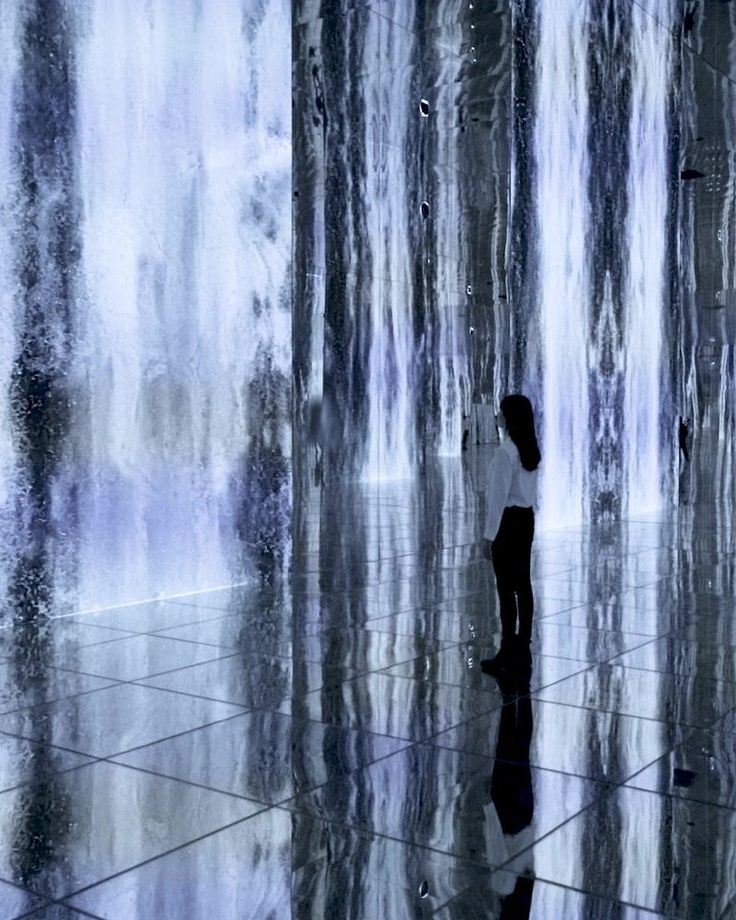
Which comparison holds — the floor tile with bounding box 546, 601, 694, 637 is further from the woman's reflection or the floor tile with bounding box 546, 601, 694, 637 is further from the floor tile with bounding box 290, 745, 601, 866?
the floor tile with bounding box 290, 745, 601, 866

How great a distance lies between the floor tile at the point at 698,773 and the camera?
431cm

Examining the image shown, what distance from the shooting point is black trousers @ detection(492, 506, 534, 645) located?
6516 millimetres

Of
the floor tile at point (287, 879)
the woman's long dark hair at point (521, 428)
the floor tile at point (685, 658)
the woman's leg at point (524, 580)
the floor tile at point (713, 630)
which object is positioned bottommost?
the floor tile at point (287, 879)

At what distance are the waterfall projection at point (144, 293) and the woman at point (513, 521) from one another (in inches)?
119

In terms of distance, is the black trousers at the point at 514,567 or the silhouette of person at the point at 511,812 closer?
the silhouette of person at the point at 511,812

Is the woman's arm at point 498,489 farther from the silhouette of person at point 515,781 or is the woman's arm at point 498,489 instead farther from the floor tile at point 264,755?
the floor tile at point 264,755

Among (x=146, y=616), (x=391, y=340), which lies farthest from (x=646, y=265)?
(x=146, y=616)

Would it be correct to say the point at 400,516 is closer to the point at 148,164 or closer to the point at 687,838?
the point at 148,164

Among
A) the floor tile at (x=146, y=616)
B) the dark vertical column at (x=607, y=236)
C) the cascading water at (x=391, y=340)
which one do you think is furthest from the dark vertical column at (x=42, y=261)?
the cascading water at (x=391, y=340)

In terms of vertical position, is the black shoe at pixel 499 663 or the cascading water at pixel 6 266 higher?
the cascading water at pixel 6 266

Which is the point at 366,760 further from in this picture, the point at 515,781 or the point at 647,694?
the point at 647,694

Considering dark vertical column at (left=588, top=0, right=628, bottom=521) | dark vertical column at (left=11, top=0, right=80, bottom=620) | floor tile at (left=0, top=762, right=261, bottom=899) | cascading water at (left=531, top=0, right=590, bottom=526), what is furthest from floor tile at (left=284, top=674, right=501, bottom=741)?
dark vertical column at (left=588, top=0, right=628, bottom=521)

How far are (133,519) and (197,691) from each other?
2.77 m

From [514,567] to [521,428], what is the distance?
88cm
